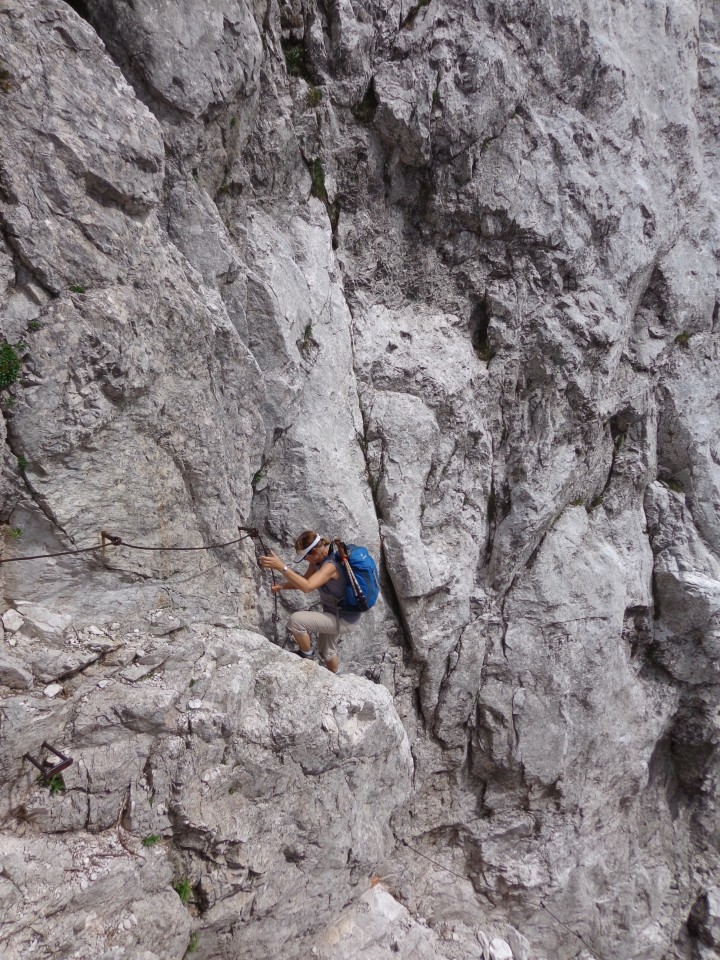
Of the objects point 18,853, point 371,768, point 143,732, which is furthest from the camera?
point 371,768

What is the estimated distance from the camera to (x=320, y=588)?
7805mm

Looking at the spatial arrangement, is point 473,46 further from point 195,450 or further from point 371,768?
point 371,768

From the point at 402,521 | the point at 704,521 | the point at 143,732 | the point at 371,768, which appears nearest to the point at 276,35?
the point at 402,521

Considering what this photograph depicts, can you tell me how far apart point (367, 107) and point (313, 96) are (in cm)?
108

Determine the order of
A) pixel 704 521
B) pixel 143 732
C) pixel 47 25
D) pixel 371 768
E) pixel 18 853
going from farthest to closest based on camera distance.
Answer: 1. pixel 704 521
2. pixel 371 768
3. pixel 47 25
4. pixel 143 732
5. pixel 18 853

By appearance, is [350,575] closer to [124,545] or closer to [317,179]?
[124,545]

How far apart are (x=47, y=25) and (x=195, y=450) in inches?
186

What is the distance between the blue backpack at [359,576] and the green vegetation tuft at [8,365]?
13.1 feet

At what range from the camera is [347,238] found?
10844 mm

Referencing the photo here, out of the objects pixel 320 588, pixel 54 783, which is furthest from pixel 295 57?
pixel 54 783

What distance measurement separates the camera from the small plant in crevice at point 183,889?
5703mm

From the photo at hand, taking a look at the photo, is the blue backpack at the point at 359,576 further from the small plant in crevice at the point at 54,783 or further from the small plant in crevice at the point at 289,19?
the small plant in crevice at the point at 289,19

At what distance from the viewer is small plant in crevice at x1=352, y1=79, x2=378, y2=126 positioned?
10.5 metres

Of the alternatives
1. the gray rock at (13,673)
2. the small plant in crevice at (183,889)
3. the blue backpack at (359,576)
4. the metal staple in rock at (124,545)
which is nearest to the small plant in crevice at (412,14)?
the metal staple in rock at (124,545)
